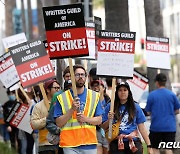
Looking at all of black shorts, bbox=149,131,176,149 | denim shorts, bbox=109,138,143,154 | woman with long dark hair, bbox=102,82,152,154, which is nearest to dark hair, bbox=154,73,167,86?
black shorts, bbox=149,131,176,149

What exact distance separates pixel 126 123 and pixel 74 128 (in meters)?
1.51

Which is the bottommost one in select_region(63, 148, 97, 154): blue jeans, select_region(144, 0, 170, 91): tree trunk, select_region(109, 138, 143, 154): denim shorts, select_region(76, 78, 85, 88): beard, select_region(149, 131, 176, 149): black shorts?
select_region(149, 131, 176, 149): black shorts

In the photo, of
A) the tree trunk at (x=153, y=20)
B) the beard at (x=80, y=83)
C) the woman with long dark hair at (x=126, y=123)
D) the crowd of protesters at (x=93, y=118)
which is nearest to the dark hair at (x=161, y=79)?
the crowd of protesters at (x=93, y=118)

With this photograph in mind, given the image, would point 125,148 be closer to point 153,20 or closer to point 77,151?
point 77,151

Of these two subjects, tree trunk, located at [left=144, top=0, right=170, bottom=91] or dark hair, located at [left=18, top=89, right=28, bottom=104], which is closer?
dark hair, located at [left=18, top=89, right=28, bottom=104]

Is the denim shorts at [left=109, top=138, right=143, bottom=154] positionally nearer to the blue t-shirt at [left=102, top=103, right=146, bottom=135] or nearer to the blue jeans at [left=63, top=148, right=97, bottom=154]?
the blue t-shirt at [left=102, top=103, right=146, bottom=135]

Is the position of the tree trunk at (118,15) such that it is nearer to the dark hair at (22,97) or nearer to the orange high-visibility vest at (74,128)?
the dark hair at (22,97)

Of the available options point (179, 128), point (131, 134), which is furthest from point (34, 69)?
point (179, 128)

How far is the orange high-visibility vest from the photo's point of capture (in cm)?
1289

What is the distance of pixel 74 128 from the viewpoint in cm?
1290

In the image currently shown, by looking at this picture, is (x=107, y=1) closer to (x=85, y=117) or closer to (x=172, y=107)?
(x=172, y=107)

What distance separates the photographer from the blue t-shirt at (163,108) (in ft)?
57.1

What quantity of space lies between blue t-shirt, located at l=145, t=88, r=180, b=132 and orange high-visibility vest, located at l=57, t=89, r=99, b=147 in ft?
15.1

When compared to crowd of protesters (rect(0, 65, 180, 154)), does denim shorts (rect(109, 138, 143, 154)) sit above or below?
below
